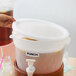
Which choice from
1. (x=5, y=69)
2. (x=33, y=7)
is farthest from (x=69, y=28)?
(x=5, y=69)

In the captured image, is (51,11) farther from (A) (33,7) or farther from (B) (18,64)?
(B) (18,64)

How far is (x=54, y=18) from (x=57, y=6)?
0.07 m

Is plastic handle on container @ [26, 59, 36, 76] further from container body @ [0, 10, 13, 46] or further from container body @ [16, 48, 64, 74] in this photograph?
container body @ [0, 10, 13, 46]

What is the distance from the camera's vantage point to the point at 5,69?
0.74 metres

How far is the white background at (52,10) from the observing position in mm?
990

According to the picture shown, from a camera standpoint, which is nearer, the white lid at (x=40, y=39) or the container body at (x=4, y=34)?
the white lid at (x=40, y=39)

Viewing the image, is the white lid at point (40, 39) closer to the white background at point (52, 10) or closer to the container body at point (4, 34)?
the container body at point (4, 34)

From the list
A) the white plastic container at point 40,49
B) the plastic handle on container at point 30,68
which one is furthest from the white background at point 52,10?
the plastic handle on container at point 30,68

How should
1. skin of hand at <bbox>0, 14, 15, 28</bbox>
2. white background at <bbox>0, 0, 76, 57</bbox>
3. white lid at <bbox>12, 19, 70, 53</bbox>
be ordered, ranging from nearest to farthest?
white lid at <bbox>12, 19, 70, 53</bbox> < skin of hand at <bbox>0, 14, 15, 28</bbox> < white background at <bbox>0, 0, 76, 57</bbox>

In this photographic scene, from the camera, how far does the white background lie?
990 millimetres

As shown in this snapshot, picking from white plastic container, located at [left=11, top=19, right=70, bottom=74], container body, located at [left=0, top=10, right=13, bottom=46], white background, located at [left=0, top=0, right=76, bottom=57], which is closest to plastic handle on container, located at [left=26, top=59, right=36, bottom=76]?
white plastic container, located at [left=11, top=19, right=70, bottom=74]

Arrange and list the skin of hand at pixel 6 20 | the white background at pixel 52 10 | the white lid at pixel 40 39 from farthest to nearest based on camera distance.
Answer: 1. the white background at pixel 52 10
2. the skin of hand at pixel 6 20
3. the white lid at pixel 40 39

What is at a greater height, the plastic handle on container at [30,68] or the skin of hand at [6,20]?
the skin of hand at [6,20]

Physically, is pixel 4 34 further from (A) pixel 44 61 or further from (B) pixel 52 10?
(B) pixel 52 10
